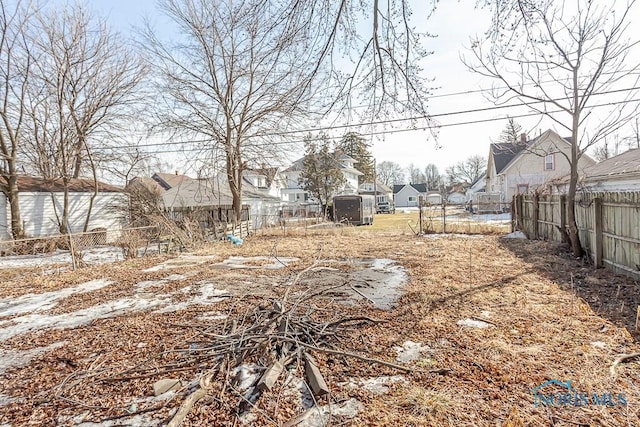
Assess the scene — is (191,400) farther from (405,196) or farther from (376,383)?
(405,196)

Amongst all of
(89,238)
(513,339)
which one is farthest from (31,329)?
(89,238)

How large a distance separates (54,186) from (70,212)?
1378mm

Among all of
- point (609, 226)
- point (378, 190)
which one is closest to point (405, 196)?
point (378, 190)

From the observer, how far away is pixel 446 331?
416 cm

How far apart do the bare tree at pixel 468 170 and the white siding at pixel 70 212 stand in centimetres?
6374

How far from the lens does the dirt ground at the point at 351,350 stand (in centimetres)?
266

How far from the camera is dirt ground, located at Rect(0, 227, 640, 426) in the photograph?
2660 millimetres

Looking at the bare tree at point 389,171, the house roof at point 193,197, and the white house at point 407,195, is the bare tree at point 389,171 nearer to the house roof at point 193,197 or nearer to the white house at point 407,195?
the white house at point 407,195

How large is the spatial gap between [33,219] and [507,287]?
61.3 feet

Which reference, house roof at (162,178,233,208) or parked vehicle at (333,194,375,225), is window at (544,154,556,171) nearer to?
parked vehicle at (333,194,375,225)

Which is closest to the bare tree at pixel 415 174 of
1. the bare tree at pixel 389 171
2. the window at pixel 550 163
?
the bare tree at pixel 389 171

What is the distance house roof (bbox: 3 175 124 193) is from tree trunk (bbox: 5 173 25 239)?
3.17ft

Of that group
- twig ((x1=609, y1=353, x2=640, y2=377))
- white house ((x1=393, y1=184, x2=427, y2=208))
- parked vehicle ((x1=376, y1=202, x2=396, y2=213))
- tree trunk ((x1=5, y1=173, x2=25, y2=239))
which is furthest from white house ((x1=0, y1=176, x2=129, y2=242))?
white house ((x1=393, y1=184, x2=427, y2=208))

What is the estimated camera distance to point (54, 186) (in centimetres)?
1659
